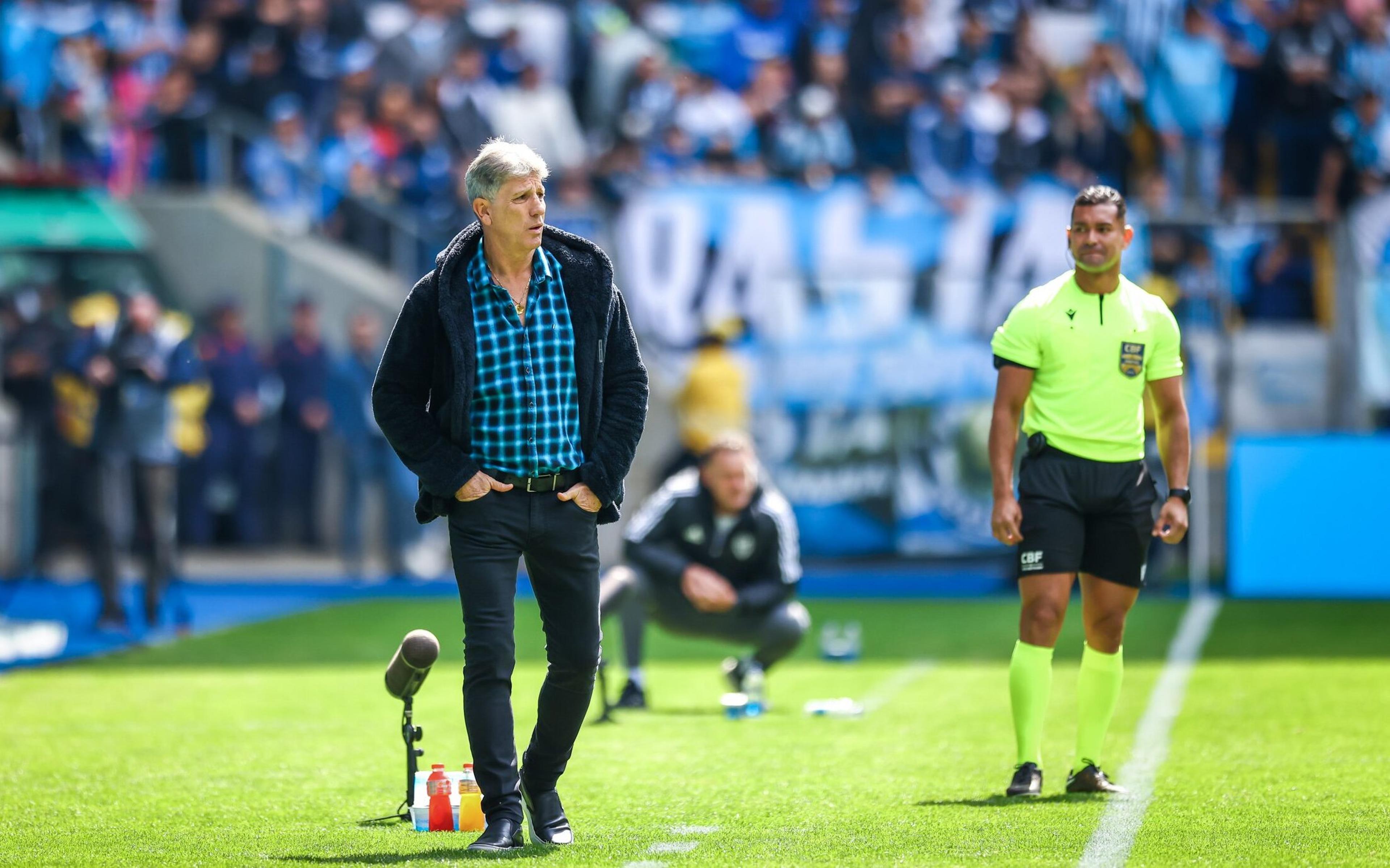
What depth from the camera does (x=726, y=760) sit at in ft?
26.5

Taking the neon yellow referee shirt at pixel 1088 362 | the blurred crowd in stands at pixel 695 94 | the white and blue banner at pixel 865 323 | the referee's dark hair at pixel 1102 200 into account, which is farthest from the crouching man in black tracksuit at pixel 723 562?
the blurred crowd in stands at pixel 695 94

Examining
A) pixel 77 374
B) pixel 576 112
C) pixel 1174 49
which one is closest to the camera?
pixel 77 374

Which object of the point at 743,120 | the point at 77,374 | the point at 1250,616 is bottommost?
the point at 1250,616

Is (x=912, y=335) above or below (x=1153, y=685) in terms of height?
above

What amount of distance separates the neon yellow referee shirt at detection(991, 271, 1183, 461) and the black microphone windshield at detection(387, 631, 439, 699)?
85.1 inches

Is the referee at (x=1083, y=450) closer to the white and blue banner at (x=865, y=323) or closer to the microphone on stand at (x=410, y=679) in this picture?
the microphone on stand at (x=410, y=679)

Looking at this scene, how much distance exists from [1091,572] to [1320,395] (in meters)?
11.0

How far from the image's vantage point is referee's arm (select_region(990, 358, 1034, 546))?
270 inches

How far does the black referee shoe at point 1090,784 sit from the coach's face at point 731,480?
3.49 meters

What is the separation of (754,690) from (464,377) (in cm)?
443

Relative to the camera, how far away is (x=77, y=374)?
1588 cm

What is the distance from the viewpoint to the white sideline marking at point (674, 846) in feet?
19.3

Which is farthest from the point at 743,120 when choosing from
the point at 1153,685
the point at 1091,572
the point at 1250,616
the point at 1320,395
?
the point at 1091,572

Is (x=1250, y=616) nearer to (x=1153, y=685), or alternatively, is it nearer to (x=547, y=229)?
(x=1153, y=685)
